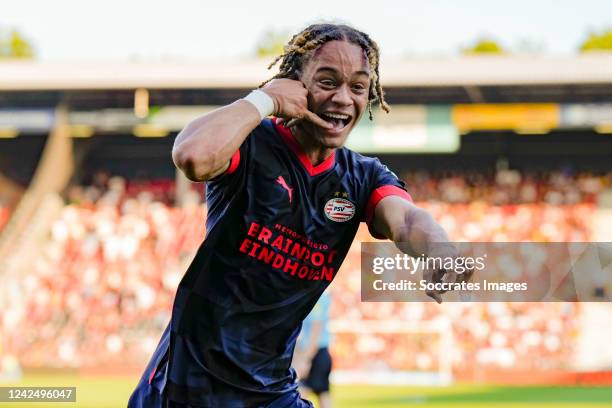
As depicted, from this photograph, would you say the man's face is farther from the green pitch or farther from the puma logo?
the green pitch

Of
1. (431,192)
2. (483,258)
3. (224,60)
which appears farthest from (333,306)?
(483,258)

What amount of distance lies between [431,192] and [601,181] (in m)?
3.90

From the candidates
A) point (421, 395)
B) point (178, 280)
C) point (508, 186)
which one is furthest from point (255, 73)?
point (421, 395)

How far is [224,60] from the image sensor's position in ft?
77.3

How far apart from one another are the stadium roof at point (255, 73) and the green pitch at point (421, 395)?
6.94 meters

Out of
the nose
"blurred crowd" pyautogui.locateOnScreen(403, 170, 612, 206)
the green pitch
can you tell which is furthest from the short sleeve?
"blurred crowd" pyautogui.locateOnScreen(403, 170, 612, 206)

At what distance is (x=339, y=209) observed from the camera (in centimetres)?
394

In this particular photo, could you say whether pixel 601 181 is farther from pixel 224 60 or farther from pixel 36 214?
pixel 36 214

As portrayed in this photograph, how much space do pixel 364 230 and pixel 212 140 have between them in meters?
18.7

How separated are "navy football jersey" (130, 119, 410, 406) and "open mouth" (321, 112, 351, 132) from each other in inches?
8.6

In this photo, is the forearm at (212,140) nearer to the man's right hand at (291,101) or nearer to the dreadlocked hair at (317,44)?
the man's right hand at (291,101)

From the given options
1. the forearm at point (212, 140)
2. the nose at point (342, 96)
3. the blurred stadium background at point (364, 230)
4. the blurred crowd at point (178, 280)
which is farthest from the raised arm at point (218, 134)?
the blurred crowd at point (178, 280)

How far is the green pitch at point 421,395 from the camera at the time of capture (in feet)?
50.2

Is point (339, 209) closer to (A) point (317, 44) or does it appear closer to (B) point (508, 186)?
(A) point (317, 44)
